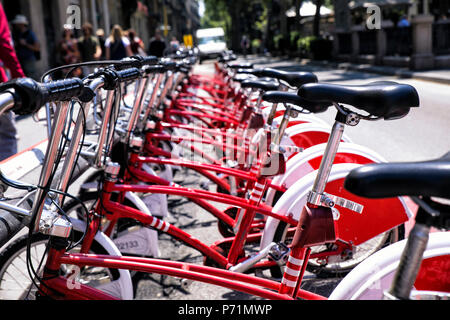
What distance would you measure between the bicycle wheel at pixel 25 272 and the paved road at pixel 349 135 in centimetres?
64

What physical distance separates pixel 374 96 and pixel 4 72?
4088 millimetres

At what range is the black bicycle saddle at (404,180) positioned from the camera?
108 cm

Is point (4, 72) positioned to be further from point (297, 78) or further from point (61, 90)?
point (61, 90)

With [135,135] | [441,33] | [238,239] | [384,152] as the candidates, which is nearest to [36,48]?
[384,152]

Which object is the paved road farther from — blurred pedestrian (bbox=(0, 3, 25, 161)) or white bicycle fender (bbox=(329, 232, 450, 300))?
blurred pedestrian (bbox=(0, 3, 25, 161))

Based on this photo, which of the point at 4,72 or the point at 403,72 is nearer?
the point at 4,72

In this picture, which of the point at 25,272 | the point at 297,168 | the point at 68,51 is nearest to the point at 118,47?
the point at 68,51

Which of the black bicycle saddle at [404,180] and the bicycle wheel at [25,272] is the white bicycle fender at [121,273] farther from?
the black bicycle saddle at [404,180]

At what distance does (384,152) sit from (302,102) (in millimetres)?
4579

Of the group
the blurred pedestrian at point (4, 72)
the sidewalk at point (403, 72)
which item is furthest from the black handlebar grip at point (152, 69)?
the sidewalk at point (403, 72)

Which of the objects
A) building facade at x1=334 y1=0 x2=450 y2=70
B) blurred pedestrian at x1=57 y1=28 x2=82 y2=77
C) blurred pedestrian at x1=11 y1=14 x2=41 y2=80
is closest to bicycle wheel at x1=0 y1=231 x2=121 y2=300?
blurred pedestrian at x1=11 y1=14 x2=41 y2=80

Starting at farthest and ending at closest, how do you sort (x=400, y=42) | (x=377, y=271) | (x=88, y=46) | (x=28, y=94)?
(x=400, y=42) → (x=88, y=46) → (x=377, y=271) → (x=28, y=94)

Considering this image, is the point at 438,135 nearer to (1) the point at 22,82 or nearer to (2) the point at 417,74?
(1) the point at 22,82

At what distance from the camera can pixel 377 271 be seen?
66.9 inches
